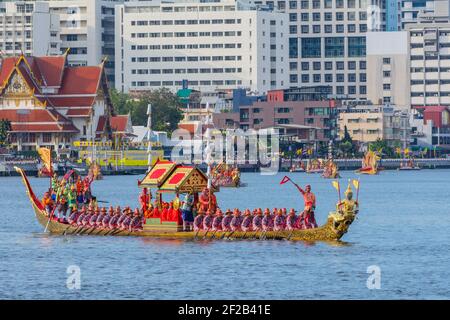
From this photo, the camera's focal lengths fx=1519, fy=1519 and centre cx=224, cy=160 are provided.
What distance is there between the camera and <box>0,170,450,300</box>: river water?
6059 centimetres

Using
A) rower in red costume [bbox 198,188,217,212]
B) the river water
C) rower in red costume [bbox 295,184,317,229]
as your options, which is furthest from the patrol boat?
rower in red costume [bbox 198,188,217,212]

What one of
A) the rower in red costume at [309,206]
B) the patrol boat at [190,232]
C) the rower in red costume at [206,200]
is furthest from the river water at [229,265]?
the rower in red costume at [206,200]

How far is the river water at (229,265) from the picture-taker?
199 feet

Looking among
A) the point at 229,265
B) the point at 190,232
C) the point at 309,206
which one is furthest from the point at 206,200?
the point at 229,265

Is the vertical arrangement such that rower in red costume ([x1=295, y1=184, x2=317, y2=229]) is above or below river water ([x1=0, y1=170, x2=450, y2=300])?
above

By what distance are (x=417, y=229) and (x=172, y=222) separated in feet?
71.9

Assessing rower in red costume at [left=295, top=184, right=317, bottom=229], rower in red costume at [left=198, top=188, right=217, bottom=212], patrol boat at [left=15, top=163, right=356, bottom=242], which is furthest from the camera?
rower in red costume at [left=198, top=188, right=217, bottom=212]

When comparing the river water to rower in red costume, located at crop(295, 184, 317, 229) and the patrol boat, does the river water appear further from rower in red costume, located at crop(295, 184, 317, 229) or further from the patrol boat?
rower in red costume, located at crop(295, 184, 317, 229)

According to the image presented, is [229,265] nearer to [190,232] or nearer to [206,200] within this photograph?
[190,232]

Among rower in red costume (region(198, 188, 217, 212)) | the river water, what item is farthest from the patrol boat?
rower in red costume (region(198, 188, 217, 212))

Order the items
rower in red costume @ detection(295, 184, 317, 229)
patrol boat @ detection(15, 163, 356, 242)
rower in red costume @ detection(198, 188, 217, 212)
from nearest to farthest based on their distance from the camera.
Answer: patrol boat @ detection(15, 163, 356, 242) < rower in red costume @ detection(295, 184, 317, 229) < rower in red costume @ detection(198, 188, 217, 212)

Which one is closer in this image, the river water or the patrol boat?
the river water

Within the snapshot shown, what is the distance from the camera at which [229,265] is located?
6912 centimetres
